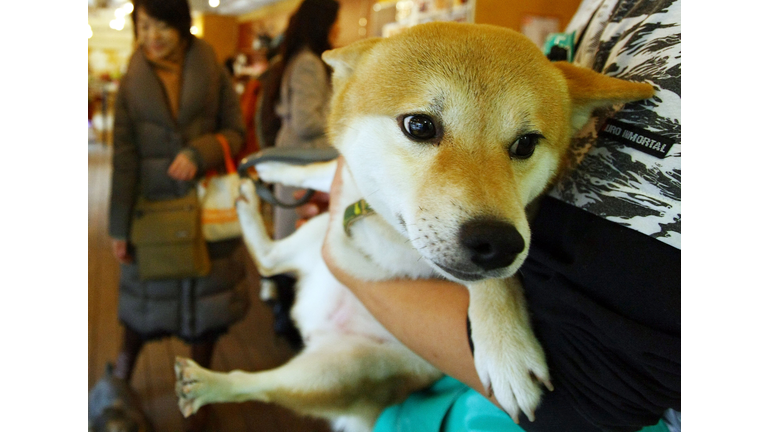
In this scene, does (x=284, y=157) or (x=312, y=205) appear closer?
(x=284, y=157)

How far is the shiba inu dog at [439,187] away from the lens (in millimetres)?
794

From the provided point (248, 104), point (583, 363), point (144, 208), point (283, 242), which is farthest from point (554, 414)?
point (248, 104)

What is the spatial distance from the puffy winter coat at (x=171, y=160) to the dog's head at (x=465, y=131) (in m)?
1.19

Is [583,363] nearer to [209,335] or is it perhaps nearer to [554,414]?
[554,414]

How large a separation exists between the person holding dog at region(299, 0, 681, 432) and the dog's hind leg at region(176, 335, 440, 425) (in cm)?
25

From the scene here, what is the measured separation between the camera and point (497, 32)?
3.25 ft

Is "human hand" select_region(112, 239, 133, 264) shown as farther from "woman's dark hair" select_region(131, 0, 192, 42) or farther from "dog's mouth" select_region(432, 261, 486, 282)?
"dog's mouth" select_region(432, 261, 486, 282)

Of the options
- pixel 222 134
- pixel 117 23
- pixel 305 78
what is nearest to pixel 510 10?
pixel 305 78

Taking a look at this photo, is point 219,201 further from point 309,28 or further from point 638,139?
point 638,139

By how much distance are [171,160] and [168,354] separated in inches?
42.7

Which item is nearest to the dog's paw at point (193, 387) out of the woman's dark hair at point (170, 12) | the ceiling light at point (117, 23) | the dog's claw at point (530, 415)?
the dog's claw at point (530, 415)

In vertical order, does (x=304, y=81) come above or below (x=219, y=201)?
above

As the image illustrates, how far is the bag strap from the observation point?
2.01 meters

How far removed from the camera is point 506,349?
32.5 inches
